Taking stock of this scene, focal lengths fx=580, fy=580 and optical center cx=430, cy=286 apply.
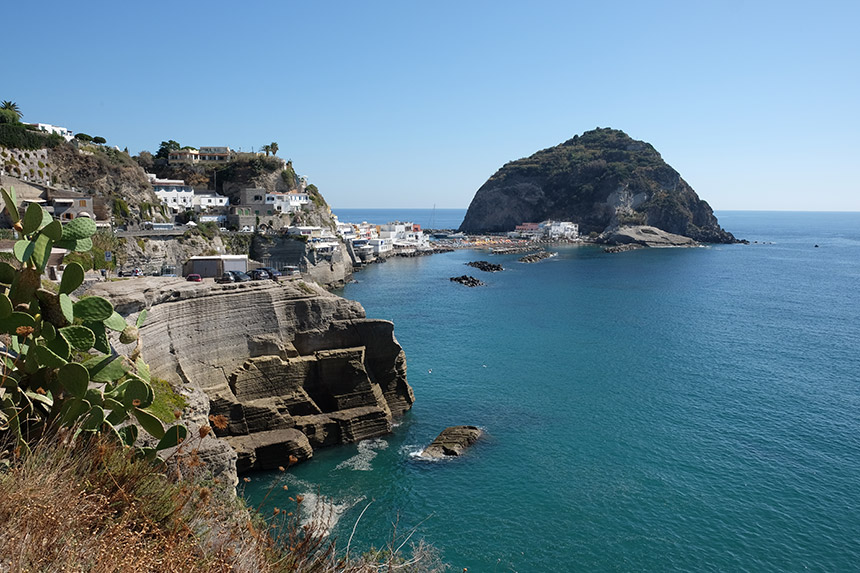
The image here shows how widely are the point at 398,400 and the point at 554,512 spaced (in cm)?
1115

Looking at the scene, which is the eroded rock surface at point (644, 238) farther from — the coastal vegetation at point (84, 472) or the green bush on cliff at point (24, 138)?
the coastal vegetation at point (84, 472)

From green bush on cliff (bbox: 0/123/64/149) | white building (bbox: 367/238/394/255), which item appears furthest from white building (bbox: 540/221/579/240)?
green bush on cliff (bbox: 0/123/64/149)

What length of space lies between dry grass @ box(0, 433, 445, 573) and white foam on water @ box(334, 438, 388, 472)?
1530 cm

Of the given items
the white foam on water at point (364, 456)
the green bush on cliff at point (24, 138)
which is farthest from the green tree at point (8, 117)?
the white foam on water at point (364, 456)

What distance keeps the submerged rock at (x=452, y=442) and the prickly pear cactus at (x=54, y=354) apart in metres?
16.4

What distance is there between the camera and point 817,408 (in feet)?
101

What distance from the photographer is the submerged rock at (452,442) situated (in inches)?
981

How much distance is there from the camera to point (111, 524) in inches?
252

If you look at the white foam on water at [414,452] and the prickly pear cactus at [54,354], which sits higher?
the prickly pear cactus at [54,354]

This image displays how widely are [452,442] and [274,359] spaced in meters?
8.80

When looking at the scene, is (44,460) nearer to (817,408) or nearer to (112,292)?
(112,292)

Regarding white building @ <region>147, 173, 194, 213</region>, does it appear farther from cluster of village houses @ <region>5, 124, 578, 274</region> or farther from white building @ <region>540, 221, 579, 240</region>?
white building @ <region>540, 221, 579, 240</region>

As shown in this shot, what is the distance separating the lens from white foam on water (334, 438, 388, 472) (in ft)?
78.0

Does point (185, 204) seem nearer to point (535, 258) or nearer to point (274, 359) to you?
point (274, 359)
